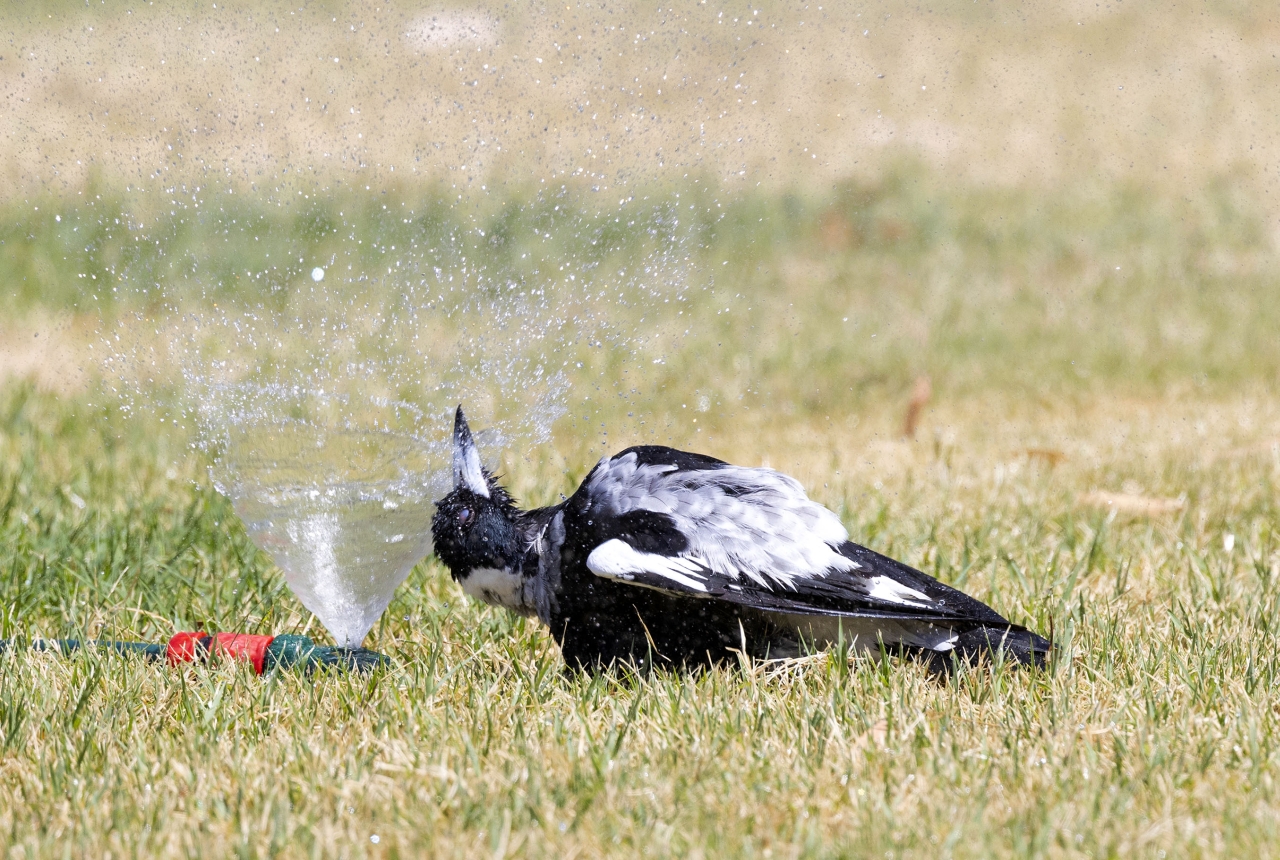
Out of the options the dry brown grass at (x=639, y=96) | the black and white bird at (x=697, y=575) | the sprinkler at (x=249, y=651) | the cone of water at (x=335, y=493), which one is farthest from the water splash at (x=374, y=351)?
the dry brown grass at (x=639, y=96)

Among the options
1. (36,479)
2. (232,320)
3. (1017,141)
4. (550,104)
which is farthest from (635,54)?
(36,479)

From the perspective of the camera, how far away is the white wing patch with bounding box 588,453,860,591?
2678mm

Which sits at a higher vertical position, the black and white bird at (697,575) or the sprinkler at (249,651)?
the black and white bird at (697,575)

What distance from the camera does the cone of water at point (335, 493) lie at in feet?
10.4

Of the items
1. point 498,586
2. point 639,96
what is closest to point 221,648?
point 498,586

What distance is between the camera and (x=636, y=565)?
260cm

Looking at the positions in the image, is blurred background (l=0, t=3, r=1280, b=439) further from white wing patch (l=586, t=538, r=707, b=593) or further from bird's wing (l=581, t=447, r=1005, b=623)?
white wing patch (l=586, t=538, r=707, b=593)

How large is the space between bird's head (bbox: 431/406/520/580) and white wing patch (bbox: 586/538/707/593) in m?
0.24

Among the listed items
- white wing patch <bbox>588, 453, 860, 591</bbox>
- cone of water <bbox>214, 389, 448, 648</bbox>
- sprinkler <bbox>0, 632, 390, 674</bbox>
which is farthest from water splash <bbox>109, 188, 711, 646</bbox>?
white wing patch <bbox>588, 453, 860, 591</bbox>

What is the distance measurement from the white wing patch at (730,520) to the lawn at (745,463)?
20cm

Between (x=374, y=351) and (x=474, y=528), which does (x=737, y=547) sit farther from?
(x=374, y=351)

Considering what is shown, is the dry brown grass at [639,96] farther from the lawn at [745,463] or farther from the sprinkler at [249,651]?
the sprinkler at [249,651]

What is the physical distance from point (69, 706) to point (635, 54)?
31.6 ft

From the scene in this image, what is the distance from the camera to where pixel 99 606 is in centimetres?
337
